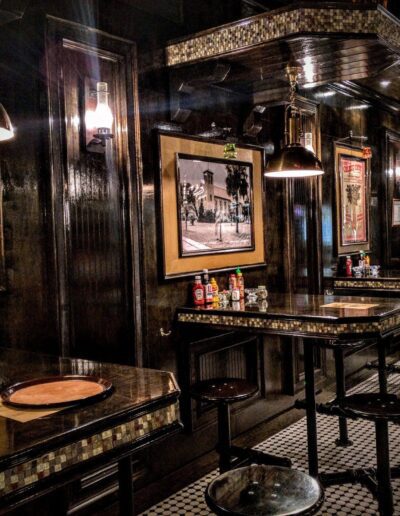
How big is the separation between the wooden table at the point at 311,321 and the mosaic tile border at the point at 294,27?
1648mm

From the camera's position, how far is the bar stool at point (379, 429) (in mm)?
2994

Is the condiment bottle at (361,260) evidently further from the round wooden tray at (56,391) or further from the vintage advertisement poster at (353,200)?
the round wooden tray at (56,391)

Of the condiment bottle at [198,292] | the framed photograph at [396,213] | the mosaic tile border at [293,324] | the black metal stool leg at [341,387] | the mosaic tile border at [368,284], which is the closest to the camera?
the mosaic tile border at [293,324]

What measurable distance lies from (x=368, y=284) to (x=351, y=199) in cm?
124

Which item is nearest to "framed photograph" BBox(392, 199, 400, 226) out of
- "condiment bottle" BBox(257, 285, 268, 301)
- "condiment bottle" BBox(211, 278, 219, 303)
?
"condiment bottle" BBox(257, 285, 268, 301)

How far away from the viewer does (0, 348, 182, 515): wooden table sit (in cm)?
150

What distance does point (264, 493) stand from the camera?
6.47 ft

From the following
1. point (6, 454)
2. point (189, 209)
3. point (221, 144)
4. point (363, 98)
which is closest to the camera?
point (6, 454)

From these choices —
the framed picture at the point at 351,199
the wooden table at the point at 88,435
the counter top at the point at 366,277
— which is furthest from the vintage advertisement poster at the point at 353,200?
the wooden table at the point at 88,435

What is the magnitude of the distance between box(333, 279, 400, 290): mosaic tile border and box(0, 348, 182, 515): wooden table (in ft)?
12.2

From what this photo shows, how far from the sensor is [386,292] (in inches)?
211

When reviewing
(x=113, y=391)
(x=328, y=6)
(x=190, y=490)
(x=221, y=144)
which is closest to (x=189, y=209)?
(x=221, y=144)

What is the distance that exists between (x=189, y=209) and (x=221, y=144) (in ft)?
2.19

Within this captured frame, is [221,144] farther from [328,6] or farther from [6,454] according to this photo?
[6,454]
